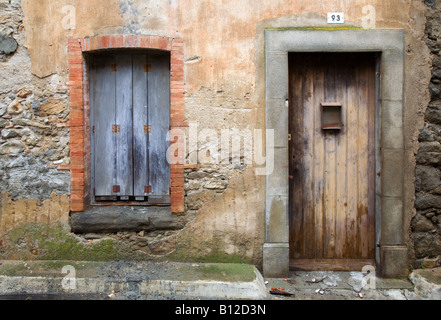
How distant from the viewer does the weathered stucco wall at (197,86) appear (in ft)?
13.5

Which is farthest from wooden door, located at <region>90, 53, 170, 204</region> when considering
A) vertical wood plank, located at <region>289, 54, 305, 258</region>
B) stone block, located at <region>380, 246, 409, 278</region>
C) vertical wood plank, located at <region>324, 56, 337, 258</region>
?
stone block, located at <region>380, 246, 409, 278</region>

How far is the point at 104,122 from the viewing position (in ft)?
14.5

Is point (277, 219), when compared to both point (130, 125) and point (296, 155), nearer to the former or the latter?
point (296, 155)

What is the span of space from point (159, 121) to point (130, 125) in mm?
356

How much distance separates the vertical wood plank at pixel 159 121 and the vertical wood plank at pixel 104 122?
462 mm

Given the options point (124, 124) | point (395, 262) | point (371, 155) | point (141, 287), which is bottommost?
point (141, 287)

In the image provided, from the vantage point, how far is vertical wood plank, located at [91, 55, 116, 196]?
4.41 meters

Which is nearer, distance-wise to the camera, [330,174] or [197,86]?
[197,86]

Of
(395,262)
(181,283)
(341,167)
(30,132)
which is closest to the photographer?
(181,283)

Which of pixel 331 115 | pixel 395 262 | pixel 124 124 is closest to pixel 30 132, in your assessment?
pixel 124 124

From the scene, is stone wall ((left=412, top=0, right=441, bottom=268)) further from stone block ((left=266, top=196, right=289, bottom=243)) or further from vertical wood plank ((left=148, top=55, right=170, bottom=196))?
vertical wood plank ((left=148, top=55, right=170, bottom=196))

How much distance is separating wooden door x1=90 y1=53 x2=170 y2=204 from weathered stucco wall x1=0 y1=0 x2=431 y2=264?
0.35 metres

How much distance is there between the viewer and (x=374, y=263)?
430 centimetres

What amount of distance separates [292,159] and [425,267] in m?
1.94
